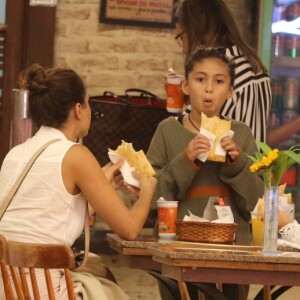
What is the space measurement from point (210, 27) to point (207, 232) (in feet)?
4.63

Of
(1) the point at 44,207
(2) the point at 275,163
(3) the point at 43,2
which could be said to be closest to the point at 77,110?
(1) the point at 44,207

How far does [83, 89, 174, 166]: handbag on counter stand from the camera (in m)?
5.73

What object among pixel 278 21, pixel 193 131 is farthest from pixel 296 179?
pixel 193 131

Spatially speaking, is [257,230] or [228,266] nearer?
[228,266]

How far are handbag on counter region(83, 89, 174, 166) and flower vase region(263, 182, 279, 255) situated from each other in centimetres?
223

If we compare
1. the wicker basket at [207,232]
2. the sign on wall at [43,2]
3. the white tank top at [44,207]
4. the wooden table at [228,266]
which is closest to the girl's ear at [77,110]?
the white tank top at [44,207]

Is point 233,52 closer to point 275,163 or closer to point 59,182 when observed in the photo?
point 275,163

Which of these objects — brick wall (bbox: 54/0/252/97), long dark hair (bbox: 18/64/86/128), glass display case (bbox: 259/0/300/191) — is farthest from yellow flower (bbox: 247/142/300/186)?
glass display case (bbox: 259/0/300/191)

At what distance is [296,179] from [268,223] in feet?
10.9

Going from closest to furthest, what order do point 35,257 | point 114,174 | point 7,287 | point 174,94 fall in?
point 35,257 → point 7,287 → point 114,174 → point 174,94

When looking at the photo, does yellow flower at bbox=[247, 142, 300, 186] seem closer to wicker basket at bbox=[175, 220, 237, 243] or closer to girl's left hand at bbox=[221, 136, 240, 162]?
wicker basket at bbox=[175, 220, 237, 243]

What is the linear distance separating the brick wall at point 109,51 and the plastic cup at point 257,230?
8.33 ft

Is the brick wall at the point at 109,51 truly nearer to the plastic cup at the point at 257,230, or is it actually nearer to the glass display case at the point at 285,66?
the glass display case at the point at 285,66

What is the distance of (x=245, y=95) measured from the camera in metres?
4.93
